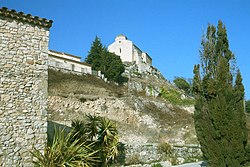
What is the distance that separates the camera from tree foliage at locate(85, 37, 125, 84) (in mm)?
48219

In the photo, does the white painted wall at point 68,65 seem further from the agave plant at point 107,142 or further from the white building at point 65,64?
the agave plant at point 107,142

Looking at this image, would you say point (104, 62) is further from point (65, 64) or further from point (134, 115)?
point (134, 115)

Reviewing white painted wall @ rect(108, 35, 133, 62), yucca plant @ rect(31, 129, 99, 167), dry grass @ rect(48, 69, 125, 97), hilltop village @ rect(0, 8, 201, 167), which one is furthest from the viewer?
white painted wall @ rect(108, 35, 133, 62)

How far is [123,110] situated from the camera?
32.8m

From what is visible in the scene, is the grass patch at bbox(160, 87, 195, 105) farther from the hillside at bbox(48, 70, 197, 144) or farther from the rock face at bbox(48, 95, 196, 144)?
the rock face at bbox(48, 95, 196, 144)

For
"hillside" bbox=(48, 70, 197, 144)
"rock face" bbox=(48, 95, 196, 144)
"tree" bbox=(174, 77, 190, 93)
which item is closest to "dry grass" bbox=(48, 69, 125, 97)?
"hillside" bbox=(48, 70, 197, 144)

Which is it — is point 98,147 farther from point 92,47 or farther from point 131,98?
point 92,47

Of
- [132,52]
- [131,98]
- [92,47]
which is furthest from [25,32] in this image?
[132,52]

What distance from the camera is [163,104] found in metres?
38.3

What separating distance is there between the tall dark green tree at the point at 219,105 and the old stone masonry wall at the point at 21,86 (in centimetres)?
732

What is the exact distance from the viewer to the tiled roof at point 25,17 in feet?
31.7

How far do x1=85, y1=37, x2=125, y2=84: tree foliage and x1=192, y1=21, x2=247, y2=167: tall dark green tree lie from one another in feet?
112

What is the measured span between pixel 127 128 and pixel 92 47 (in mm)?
28690

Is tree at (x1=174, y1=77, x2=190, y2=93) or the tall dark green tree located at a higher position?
tree at (x1=174, y1=77, x2=190, y2=93)
